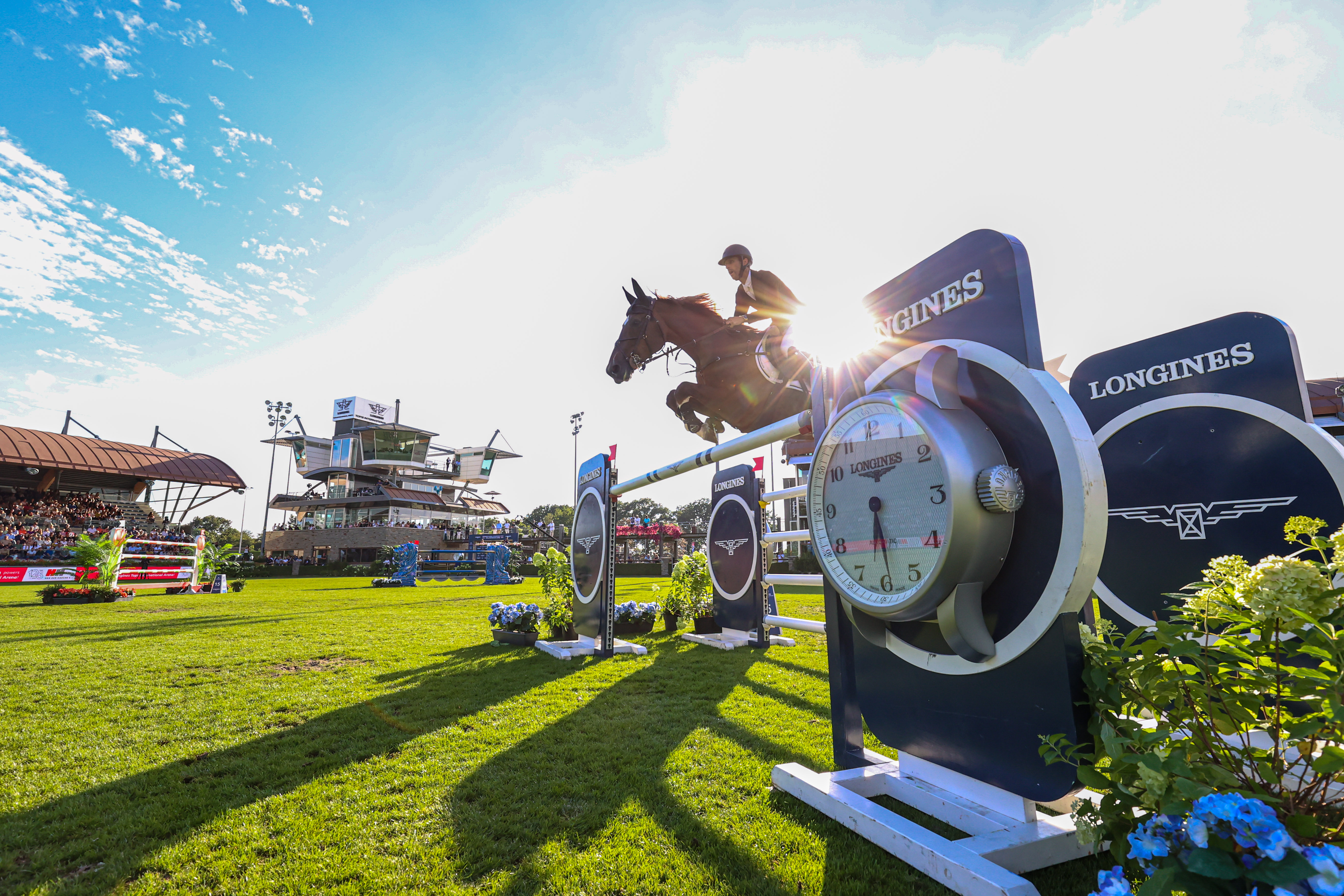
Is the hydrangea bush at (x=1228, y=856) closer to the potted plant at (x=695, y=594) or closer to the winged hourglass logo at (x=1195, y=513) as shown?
the winged hourglass logo at (x=1195, y=513)

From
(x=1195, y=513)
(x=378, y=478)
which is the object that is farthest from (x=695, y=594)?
(x=378, y=478)

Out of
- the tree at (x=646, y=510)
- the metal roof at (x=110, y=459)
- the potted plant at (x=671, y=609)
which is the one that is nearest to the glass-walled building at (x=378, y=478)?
the metal roof at (x=110, y=459)

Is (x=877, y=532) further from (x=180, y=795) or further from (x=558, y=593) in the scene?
(x=558, y=593)

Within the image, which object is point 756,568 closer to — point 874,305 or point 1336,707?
point 874,305

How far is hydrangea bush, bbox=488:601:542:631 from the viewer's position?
647 cm

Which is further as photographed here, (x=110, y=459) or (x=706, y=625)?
(x=110, y=459)

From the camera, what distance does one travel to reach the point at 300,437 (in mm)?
49375

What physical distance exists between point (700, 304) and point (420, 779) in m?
4.91

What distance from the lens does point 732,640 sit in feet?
20.7

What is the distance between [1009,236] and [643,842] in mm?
2424

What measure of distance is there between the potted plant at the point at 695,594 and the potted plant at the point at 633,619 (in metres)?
0.40

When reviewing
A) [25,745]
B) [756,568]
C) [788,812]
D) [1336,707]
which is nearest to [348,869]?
[788,812]

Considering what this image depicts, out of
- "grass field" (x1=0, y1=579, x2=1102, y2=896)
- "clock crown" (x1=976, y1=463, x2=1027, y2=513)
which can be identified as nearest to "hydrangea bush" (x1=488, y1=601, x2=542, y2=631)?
"grass field" (x1=0, y1=579, x2=1102, y2=896)

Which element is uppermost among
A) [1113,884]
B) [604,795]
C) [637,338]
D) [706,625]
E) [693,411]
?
[637,338]
